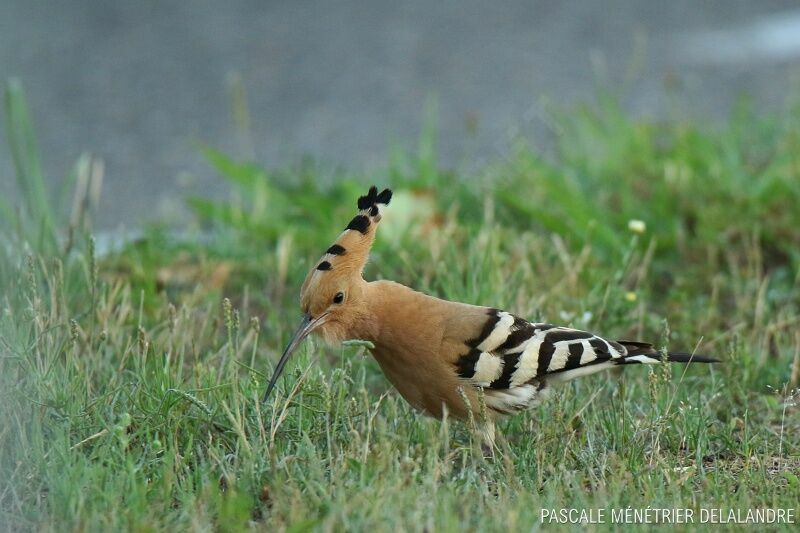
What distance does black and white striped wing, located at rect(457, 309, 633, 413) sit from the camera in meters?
3.31

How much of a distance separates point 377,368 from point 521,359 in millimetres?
731

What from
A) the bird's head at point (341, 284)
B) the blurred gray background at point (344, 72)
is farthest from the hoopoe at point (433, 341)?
the blurred gray background at point (344, 72)

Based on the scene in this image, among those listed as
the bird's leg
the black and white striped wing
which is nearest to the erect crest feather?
the black and white striped wing

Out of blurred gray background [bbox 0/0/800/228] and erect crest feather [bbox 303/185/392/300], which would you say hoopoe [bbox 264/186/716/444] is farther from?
blurred gray background [bbox 0/0/800/228]

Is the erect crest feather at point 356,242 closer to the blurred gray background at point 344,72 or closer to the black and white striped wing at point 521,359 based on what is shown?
the black and white striped wing at point 521,359

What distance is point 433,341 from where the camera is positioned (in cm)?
330

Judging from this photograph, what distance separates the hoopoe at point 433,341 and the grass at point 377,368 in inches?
3.5

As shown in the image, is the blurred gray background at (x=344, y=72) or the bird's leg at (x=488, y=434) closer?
the bird's leg at (x=488, y=434)

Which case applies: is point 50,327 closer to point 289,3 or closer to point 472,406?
point 472,406

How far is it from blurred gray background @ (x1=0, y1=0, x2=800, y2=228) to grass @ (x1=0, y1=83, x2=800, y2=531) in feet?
2.23

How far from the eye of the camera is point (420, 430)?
330cm

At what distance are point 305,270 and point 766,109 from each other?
2.98 metres

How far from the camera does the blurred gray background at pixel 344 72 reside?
6.18 m

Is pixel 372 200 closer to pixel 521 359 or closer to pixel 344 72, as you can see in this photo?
pixel 521 359
